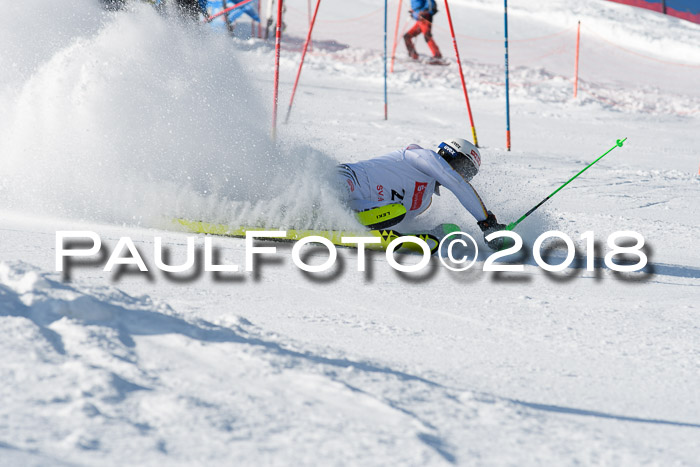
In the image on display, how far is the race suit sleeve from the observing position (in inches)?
203

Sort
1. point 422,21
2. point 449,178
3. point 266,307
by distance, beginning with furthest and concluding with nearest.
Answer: point 422,21, point 449,178, point 266,307

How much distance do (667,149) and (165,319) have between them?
9.74m

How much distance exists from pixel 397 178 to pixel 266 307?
84.5 inches

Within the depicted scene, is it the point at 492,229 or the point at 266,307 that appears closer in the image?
the point at 266,307

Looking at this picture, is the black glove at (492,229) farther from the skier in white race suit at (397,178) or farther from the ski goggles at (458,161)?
the ski goggles at (458,161)

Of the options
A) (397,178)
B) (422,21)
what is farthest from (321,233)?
(422,21)

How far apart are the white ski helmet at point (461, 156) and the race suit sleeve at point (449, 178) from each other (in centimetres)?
12

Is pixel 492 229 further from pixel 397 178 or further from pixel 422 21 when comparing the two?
pixel 422 21

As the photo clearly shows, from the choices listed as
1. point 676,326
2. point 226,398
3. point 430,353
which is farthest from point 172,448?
point 676,326

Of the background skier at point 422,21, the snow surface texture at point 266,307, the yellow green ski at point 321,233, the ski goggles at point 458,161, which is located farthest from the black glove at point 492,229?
the background skier at point 422,21

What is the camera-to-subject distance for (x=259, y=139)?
5590 millimetres

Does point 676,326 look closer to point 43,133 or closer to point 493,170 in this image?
point 43,133

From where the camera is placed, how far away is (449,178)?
5180 millimetres

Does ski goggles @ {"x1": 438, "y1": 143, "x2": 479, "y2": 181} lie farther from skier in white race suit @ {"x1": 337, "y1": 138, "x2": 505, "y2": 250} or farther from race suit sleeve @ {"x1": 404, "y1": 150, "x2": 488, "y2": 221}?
race suit sleeve @ {"x1": 404, "y1": 150, "x2": 488, "y2": 221}
